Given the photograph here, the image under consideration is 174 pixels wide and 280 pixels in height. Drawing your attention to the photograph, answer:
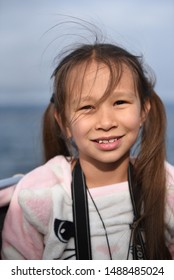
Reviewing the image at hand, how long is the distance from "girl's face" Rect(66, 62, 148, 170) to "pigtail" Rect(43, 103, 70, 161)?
64 millimetres

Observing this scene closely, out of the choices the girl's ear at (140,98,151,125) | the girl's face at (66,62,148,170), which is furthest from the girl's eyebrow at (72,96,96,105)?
the girl's ear at (140,98,151,125)

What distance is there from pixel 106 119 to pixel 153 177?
17 cm

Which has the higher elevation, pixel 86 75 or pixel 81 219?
pixel 86 75

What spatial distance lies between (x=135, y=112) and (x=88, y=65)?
0.41ft

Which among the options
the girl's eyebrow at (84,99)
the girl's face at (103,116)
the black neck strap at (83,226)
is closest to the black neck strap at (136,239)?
the black neck strap at (83,226)

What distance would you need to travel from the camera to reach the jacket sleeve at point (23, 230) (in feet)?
3.85

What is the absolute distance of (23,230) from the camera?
1.18m

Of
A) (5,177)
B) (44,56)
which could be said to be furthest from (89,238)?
(44,56)

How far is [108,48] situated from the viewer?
1.17m

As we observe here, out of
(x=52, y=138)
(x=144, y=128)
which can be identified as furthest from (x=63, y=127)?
(x=144, y=128)

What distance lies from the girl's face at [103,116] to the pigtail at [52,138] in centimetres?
6

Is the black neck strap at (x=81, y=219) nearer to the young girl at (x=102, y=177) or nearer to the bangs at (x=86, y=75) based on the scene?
the young girl at (x=102, y=177)

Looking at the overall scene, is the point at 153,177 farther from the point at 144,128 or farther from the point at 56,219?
the point at 56,219
